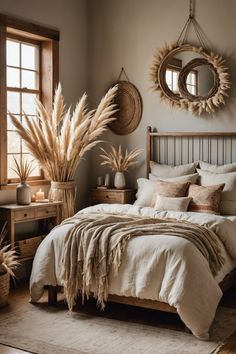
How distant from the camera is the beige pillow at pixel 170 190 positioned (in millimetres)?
5547

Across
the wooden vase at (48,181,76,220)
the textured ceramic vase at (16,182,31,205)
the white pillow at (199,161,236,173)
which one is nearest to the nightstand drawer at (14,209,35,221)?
the textured ceramic vase at (16,182,31,205)

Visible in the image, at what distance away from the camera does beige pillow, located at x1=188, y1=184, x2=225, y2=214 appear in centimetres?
536

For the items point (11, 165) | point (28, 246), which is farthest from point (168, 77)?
point (28, 246)

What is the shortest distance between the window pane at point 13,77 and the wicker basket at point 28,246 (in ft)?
5.50

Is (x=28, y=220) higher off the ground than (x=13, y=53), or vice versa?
(x=13, y=53)

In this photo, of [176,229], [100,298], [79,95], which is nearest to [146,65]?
[79,95]

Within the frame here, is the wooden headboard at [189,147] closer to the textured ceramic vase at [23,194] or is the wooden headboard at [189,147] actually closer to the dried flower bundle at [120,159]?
the dried flower bundle at [120,159]

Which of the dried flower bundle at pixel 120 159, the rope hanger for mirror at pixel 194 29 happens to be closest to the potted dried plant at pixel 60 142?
the dried flower bundle at pixel 120 159

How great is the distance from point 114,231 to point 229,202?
1.54 m

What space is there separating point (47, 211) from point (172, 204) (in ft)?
4.40

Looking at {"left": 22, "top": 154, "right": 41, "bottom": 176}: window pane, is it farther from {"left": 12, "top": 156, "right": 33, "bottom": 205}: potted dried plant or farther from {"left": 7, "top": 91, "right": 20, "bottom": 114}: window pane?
{"left": 7, "top": 91, "right": 20, "bottom": 114}: window pane

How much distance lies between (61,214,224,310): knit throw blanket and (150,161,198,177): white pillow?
134 centimetres

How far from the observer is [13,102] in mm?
5844

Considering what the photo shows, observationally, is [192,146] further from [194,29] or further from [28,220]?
[28,220]
